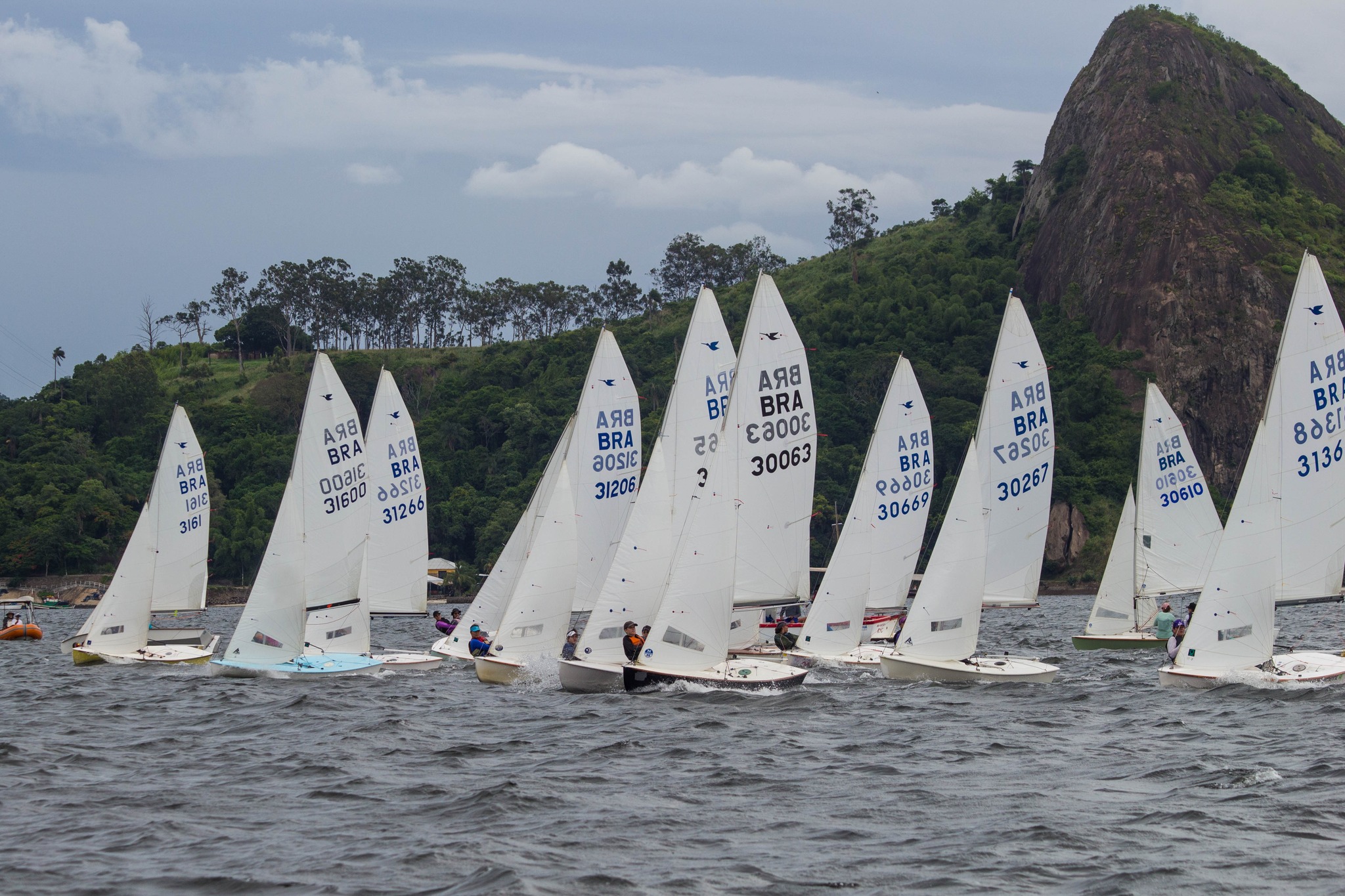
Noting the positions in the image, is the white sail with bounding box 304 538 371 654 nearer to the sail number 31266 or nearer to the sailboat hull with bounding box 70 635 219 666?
the sailboat hull with bounding box 70 635 219 666

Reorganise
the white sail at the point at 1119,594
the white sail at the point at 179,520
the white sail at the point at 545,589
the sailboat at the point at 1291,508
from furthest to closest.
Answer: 1. the white sail at the point at 1119,594
2. the white sail at the point at 179,520
3. the white sail at the point at 545,589
4. the sailboat at the point at 1291,508

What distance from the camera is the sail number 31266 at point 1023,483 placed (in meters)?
35.2

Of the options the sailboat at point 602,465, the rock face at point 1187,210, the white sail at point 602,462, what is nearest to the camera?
the sailboat at point 602,465

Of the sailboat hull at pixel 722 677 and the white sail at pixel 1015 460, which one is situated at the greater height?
the white sail at pixel 1015 460

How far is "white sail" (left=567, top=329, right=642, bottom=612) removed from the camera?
108ft

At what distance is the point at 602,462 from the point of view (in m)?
33.5

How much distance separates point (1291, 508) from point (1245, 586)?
215 centimetres

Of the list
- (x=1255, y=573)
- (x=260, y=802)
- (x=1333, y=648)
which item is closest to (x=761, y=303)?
(x=1255, y=573)

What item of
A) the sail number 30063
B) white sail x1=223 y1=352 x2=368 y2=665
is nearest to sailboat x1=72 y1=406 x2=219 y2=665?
white sail x1=223 y1=352 x2=368 y2=665

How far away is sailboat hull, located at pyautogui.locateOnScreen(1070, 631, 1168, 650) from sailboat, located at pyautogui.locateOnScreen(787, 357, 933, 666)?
7146 millimetres

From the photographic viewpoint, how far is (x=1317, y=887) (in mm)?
12266

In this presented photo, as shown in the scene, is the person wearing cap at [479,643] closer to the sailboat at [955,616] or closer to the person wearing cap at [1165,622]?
the sailboat at [955,616]

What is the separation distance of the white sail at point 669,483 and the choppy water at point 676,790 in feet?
5.97

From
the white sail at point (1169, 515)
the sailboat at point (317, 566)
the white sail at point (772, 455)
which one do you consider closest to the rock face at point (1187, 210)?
the white sail at point (1169, 515)
